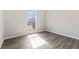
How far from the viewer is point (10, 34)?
4027 mm

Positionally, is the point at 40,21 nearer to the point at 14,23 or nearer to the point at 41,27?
the point at 41,27

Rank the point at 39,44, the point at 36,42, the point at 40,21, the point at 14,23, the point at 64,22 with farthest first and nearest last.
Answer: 1. the point at 40,21
2. the point at 64,22
3. the point at 14,23
4. the point at 36,42
5. the point at 39,44

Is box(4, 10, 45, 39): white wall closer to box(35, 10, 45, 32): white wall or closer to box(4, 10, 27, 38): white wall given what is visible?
box(4, 10, 27, 38): white wall

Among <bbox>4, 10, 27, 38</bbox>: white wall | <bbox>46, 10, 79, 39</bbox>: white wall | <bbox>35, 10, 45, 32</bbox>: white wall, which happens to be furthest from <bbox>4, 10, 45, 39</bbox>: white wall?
<bbox>46, 10, 79, 39</bbox>: white wall

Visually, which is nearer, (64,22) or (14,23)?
(14,23)

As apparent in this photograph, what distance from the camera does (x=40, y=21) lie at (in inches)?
210

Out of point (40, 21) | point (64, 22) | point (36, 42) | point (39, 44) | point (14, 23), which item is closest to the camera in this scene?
point (39, 44)

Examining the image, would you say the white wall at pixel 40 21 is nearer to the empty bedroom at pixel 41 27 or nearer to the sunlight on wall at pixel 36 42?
the empty bedroom at pixel 41 27

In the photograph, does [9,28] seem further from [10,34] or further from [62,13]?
[62,13]

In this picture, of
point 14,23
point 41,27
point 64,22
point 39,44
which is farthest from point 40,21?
point 39,44

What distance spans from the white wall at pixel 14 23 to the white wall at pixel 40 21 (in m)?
0.85

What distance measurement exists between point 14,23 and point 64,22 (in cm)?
230

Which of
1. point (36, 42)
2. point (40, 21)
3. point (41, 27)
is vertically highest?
point (40, 21)

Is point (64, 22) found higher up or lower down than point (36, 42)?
higher up
